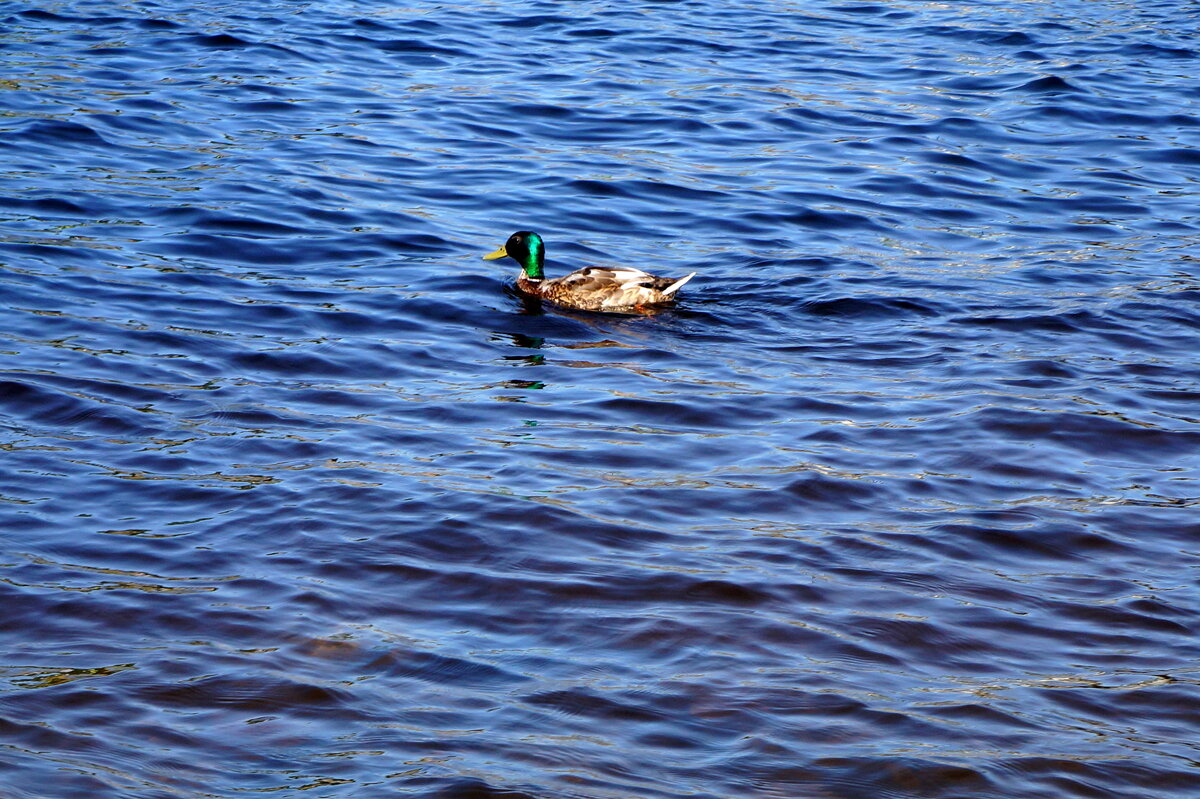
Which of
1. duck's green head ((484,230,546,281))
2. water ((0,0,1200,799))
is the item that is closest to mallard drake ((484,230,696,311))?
duck's green head ((484,230,546,281))

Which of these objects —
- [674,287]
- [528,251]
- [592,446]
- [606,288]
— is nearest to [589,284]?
[606,288]

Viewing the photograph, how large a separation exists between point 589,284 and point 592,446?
2.77 meters

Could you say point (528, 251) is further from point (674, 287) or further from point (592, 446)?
point (592, 446)

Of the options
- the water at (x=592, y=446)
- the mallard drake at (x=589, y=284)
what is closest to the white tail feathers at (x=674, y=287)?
the mallard drake at (x=589, y=284)

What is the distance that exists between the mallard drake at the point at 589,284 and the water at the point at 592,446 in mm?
157

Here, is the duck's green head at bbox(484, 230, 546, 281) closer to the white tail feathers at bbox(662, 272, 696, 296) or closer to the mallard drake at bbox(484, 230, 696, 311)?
the mallard drake at bbox(484, 230, 696, 311)

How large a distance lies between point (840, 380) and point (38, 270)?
18.1ft

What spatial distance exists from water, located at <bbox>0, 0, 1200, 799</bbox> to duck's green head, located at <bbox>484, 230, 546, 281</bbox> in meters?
0.43

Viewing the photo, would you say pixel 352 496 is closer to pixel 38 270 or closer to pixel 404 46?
pixel 38 270

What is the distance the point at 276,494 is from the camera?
6852mm

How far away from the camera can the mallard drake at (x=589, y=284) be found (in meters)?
9.98

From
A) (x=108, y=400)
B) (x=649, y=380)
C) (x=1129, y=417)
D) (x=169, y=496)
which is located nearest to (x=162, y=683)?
(x=169, y=496)

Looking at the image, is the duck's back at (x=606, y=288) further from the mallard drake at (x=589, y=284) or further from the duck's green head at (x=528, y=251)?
the duck's green head at (x=528, y=251)

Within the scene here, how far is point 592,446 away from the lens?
771 centimetres
